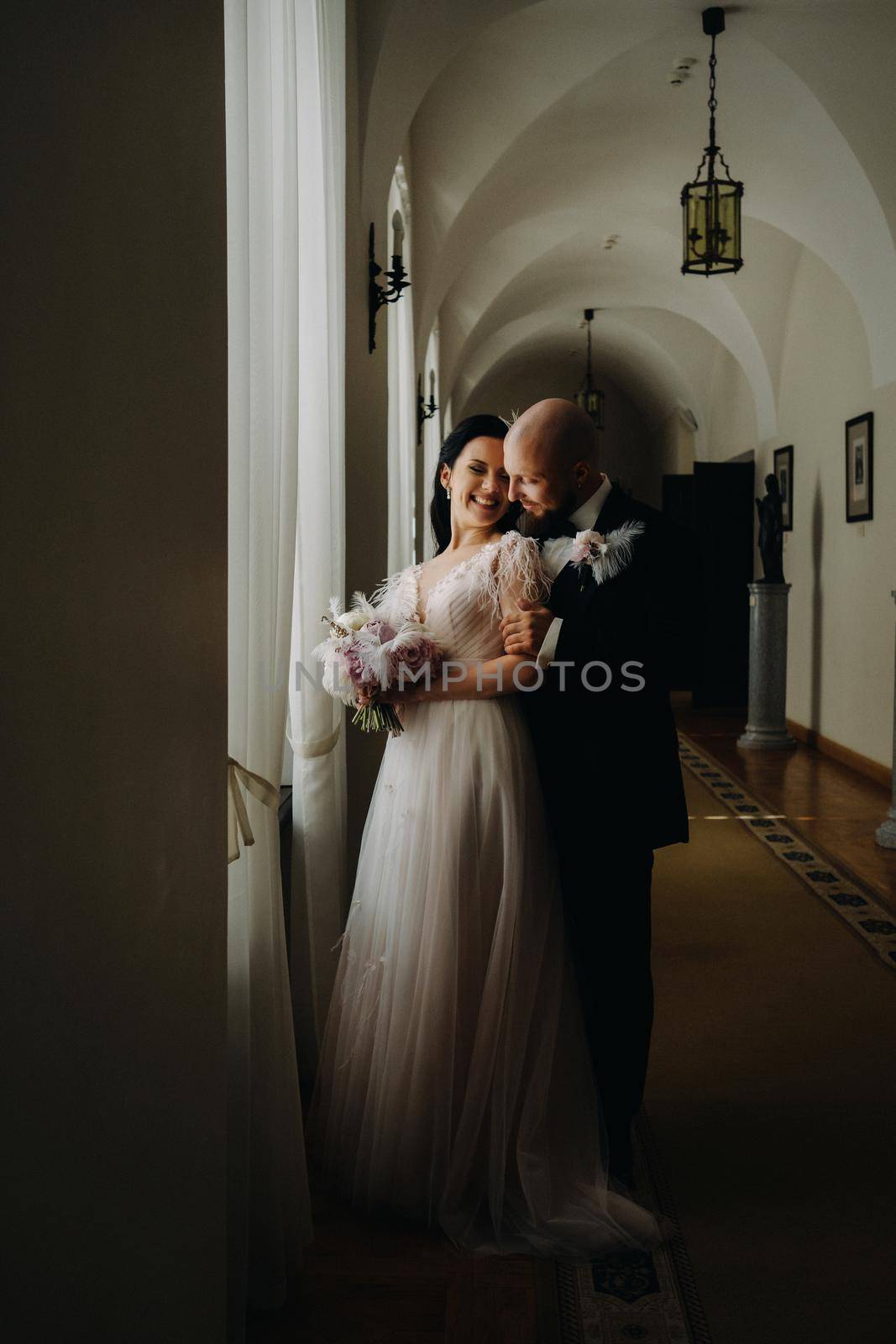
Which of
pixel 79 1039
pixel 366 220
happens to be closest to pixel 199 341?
pixel 79 1039

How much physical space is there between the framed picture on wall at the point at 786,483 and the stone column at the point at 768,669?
1057 mm

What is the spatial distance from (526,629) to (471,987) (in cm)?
81

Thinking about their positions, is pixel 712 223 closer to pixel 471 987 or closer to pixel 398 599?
pixel 398 599

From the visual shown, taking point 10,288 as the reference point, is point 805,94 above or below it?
above

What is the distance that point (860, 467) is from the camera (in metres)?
8.38

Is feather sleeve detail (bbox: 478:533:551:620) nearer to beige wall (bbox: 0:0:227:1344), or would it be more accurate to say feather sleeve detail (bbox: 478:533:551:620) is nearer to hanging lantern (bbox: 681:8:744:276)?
beige wall (bbox: 0:0:227:1344)

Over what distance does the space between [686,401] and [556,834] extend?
13358 millimetres

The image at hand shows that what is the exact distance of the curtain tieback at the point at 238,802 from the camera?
73.1 inches

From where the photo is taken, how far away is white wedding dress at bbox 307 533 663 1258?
2.35 metres

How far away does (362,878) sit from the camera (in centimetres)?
264

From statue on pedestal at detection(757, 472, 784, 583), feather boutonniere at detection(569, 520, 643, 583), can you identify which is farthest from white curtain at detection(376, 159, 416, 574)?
statue on pedestal at detection(757, 472, 784, 583)

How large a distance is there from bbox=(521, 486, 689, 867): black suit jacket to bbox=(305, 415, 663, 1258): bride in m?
0.07

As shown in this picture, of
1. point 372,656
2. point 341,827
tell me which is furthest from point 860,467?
point 372,656

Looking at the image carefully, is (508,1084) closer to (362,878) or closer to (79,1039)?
(362,878)
